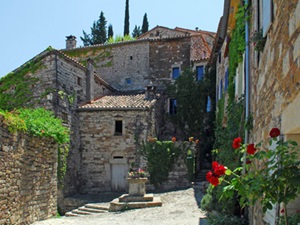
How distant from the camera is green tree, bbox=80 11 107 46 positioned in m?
39.4

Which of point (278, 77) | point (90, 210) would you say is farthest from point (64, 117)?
point (278, 77)

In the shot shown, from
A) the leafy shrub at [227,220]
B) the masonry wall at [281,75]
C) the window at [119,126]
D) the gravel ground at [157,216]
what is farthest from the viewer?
the window at [119,126]

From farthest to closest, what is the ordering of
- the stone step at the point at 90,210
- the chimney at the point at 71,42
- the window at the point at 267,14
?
the chimney at the point at 71,42 < the stone step at the point at 90,210 < the window at the point at 267,14

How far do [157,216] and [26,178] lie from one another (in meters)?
4.47

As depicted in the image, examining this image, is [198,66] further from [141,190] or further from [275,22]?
[275,22]

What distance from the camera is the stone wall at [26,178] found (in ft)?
31.3

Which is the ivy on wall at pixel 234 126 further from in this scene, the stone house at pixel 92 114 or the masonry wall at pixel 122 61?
the masonry wall at pixel 122 61

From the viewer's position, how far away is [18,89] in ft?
61.3

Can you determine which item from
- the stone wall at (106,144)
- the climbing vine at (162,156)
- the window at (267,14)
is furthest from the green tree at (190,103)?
the window at (267,14)

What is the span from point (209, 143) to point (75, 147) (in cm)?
835

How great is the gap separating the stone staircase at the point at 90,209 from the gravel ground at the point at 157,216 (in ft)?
4.64

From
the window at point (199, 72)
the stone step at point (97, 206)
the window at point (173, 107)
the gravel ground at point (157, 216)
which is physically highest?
the window at point (199, 72)

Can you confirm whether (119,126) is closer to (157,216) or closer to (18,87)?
(18,87)

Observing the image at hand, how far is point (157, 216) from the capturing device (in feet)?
41.4
